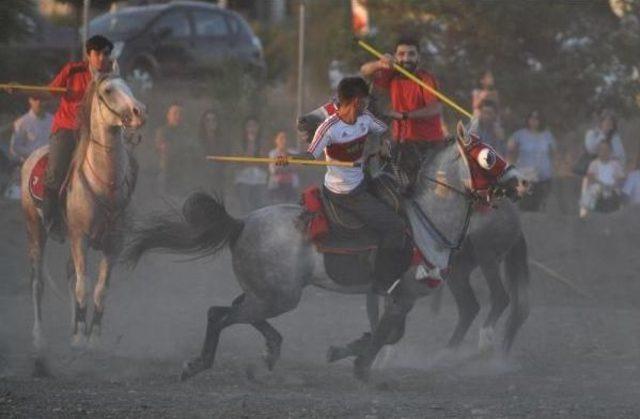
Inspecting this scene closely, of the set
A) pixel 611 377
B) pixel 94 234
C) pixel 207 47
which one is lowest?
pixel 611 377

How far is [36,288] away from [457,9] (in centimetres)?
1155

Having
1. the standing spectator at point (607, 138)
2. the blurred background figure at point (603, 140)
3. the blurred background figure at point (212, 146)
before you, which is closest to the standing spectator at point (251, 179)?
the blurred background figure at point (212, 146)

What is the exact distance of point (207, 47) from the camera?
29.6 metres

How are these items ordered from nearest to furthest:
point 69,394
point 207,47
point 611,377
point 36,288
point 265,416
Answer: point 265,416 → point 69,394 → point 611,377 → point 36,288 → point 207,47

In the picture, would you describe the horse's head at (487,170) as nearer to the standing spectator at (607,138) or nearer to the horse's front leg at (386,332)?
the horse's front leg at (386,332)

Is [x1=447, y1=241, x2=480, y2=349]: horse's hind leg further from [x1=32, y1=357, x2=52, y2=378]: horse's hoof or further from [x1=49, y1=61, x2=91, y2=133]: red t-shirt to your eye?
[x1=32, y1=357, x2=52, y2=378]: horse's hoof

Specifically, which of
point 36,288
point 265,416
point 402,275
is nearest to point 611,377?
point 402,275

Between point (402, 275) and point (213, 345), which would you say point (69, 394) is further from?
point (402, 275)

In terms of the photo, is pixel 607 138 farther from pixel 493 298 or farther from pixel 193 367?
pixel 193 367

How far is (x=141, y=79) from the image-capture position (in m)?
26.8

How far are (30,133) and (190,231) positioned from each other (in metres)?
8.27

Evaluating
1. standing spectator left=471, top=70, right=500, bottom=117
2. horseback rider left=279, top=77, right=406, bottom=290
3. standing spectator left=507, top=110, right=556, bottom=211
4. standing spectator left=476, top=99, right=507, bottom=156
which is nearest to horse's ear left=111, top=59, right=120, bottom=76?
horseback rider left=279, top=77, right=406, bottom=290

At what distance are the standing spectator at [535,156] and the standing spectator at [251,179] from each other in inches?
123

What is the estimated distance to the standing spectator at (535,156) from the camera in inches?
840
